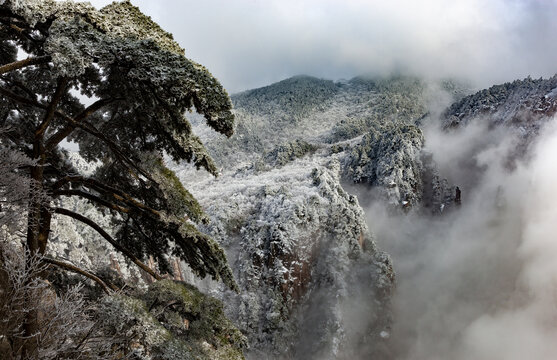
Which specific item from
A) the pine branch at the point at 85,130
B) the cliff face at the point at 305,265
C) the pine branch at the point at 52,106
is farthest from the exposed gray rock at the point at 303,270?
the pine branch at the point at 52,106

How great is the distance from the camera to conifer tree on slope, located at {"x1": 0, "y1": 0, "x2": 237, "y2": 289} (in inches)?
159

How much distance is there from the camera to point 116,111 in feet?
18.1

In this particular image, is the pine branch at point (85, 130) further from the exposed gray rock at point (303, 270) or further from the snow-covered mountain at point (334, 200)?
the exposed gray rock at point (303, 270)

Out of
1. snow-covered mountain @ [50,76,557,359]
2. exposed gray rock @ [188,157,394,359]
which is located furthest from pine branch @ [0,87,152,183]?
exposed gray rock @ [188,157,394,359]

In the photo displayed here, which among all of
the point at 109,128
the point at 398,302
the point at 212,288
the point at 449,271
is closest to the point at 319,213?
the point at 212,288

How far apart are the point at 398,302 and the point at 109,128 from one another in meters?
43.8

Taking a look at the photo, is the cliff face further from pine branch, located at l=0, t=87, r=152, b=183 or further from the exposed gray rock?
pine branch, located at l=0, t=87, r=152, b=183

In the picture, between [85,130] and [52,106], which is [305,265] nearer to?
[85,130]

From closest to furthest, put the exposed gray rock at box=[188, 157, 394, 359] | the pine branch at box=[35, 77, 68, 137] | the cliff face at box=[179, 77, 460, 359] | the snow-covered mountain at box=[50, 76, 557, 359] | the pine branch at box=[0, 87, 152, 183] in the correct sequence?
the pine branch at box=[35, 77, 68, 137] → the pine branch at box=[0, 87, 152, 183] → the exposed gray rock at box=[188, 157, 394, 359] → the cliff face at box=[179, 77, 460, 359] → the snow-covered mountain at box=[50, 76, 557, 359]

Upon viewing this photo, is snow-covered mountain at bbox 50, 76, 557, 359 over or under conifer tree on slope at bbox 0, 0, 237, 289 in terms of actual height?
over

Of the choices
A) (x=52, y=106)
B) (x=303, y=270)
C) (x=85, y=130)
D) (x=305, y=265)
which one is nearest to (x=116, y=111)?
(x=85, y=130)

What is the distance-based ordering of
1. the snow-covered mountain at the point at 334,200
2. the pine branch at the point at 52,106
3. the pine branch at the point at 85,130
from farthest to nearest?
the snow-covered mountain at the point at 334,200 → the pine branch at the point at 85,130 → the pine branch at the point at 52,106

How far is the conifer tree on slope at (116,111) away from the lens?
13.2 feet

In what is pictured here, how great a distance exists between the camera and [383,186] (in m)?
54.6
